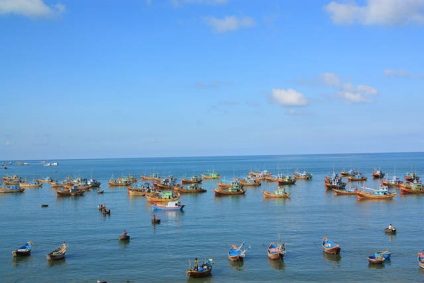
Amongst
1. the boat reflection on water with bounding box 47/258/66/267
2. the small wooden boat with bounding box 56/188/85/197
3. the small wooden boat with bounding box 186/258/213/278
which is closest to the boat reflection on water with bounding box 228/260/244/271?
the small wooden boat with bounding box 186/258/213/278

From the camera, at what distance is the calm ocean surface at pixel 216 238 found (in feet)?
153

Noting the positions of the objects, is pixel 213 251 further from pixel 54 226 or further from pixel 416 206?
pixel 416 206

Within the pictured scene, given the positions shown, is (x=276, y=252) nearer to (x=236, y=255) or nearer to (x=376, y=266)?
(x=236, y=255)

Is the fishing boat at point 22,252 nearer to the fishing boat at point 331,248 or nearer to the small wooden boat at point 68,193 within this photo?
the fishing boat at point 331,248

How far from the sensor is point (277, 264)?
48906mm

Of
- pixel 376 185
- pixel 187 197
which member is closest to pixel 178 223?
pixel 187 197

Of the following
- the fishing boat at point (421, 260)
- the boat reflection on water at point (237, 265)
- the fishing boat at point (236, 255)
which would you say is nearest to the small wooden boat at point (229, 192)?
the fishing boat at point (236, 255)

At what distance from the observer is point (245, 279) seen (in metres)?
44.4

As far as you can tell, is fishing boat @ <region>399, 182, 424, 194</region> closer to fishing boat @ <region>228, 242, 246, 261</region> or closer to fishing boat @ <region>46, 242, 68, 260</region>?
fishing boat @ <region>228, 242, 246, 261</region>

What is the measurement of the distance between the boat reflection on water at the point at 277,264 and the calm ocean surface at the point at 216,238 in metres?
0.21

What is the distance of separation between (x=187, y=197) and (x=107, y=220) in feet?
115

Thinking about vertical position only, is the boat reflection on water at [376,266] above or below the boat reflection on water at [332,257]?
below

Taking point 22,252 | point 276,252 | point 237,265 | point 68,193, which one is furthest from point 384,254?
point 68,193

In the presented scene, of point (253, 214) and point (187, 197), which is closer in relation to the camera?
point (253, 214)
